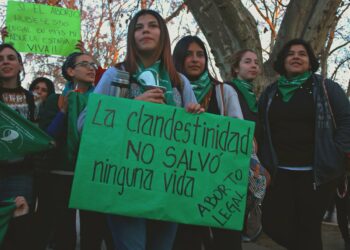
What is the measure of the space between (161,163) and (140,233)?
0.37m

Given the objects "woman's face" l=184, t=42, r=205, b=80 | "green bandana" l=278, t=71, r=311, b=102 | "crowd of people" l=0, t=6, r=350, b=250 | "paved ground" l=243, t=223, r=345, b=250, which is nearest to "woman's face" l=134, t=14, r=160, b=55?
"crowd of people" l=0, t=6, r=350, b=250

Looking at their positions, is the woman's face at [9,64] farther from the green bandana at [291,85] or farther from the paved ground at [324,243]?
the paved ground at [324,243]

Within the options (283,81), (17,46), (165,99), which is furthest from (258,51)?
(165,99)

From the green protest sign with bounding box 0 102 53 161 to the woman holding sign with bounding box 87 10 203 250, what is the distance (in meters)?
0.73

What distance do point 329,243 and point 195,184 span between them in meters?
3.64

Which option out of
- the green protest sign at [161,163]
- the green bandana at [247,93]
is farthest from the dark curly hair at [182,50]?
the green protest sign at [161,163]

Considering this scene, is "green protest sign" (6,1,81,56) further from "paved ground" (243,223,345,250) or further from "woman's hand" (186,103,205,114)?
"paved ground" (243,223,345,250)

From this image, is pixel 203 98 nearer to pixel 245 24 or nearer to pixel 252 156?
pixel 252 156

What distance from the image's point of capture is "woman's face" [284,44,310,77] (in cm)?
350

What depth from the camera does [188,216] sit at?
2.24 metres

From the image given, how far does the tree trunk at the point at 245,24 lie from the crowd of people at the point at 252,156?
174 cm

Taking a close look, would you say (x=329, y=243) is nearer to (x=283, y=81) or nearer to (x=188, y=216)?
(x=283, y=81)

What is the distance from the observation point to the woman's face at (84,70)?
3473 mm

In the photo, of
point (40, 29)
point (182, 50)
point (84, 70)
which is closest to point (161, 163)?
point (182, 50)
